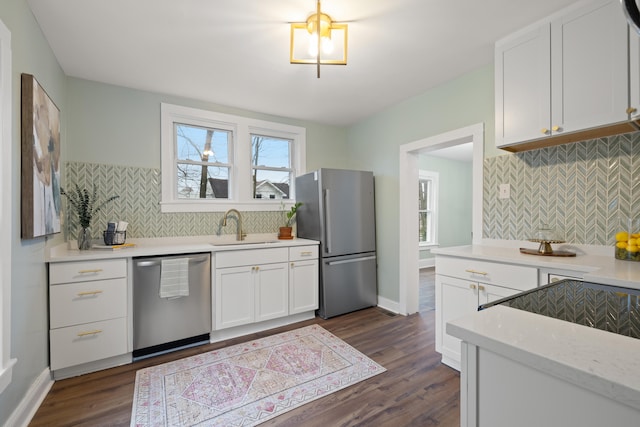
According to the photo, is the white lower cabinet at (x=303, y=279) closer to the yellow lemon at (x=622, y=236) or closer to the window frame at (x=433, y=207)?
the yellow lemon at (x=622, y=236)

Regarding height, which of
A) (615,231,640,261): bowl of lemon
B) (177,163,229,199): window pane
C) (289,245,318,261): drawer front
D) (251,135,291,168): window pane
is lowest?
(289,245,318,261): drawer front

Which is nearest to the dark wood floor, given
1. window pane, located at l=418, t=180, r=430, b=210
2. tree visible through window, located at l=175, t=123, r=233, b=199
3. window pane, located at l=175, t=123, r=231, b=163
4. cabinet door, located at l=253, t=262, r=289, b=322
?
cabinet door, located at l=253, t=262, r=289, b=322

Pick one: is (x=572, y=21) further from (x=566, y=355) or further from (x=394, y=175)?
(x=566, y=355)

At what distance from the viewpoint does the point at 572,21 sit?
1741 millimetres

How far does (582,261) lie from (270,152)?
10.6 feet

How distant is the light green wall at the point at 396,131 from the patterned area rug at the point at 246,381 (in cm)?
134

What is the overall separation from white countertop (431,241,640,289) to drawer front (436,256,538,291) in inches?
1.9

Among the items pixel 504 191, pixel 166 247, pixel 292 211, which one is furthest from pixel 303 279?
pixel 504 191

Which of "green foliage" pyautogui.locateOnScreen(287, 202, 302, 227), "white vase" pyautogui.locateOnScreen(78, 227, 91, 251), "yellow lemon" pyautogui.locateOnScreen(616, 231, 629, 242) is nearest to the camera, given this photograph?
"yellow lemon" pyautogui.locateOnScreen(616, 231, 629, 242)

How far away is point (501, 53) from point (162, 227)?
340 cm

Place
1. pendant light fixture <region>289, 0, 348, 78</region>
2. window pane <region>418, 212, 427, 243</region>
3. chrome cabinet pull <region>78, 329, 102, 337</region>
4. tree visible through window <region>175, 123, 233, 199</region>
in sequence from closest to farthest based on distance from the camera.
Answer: pendant light fixture <region>289, 0, 348, 78</region> < chrome cabinet pull <region>78, 329, 102, 337</region> < tree visible through window <region>175, 123, 233, 199</region> < window pane <region>418, 212, 427, 243</region>

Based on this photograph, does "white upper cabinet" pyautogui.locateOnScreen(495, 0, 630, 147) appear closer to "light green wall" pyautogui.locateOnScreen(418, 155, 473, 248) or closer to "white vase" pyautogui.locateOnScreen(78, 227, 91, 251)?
"white vase" pyautogui.locateOnScreen(78, 227, 91, 251)

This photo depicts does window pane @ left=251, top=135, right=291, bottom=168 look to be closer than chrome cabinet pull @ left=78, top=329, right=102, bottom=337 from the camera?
No

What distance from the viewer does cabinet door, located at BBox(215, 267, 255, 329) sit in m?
2.67
